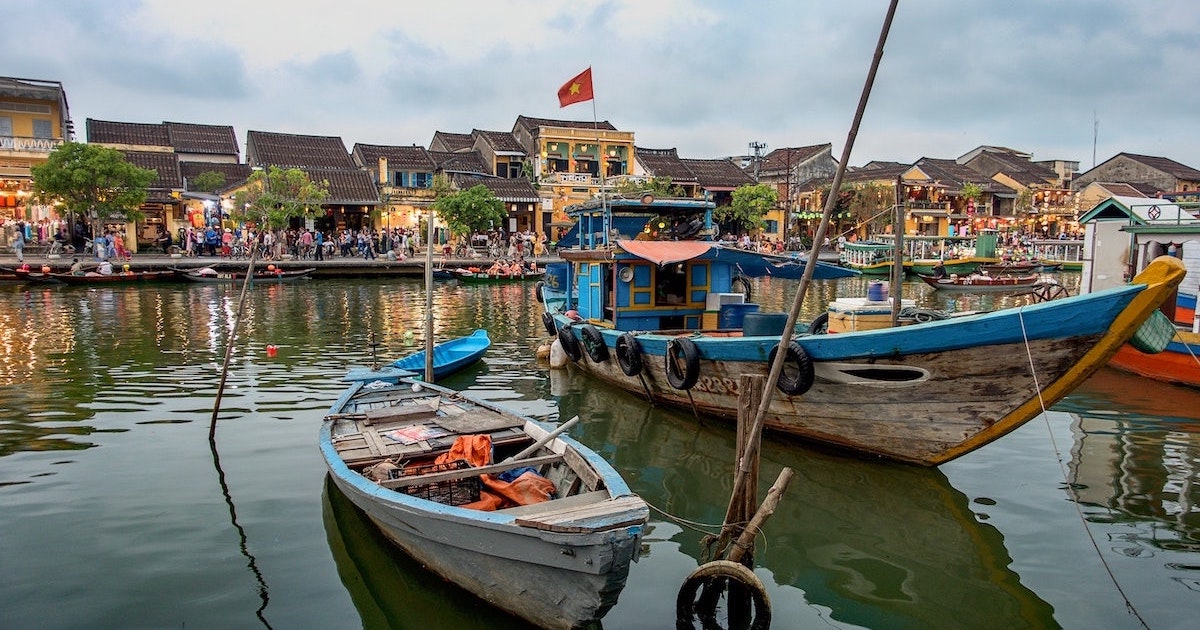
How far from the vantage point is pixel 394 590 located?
598cm

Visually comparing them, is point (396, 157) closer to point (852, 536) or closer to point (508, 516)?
point (852, 536)

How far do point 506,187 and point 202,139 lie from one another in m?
17.0

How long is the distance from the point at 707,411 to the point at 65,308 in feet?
65.7

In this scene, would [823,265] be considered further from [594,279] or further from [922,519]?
[922,519]

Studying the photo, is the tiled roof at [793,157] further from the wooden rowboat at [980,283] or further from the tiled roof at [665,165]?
the wooden rowboat at [980,283]

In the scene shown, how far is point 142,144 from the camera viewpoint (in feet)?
130

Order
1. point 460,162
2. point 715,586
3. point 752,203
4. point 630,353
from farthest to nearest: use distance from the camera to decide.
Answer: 1. point 460,162
2. point 752,203
3. point 630,353
4. point 715,586

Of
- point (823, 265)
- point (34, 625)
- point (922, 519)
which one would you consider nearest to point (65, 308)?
point (34, 625)

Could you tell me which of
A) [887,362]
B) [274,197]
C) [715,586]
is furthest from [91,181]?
[715,586]

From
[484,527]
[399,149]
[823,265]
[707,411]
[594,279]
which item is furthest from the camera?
[399,149]

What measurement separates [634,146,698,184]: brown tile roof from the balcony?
101 feet

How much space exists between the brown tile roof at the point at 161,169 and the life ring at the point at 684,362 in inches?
1324

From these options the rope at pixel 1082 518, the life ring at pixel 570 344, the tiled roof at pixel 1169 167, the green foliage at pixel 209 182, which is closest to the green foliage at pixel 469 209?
A: the green foliage at pixel 209 182

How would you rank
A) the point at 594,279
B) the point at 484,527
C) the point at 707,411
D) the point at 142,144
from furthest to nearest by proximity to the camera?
the point at 142,144
the point at 594,279
the point at 707,411
the point at 484,527
